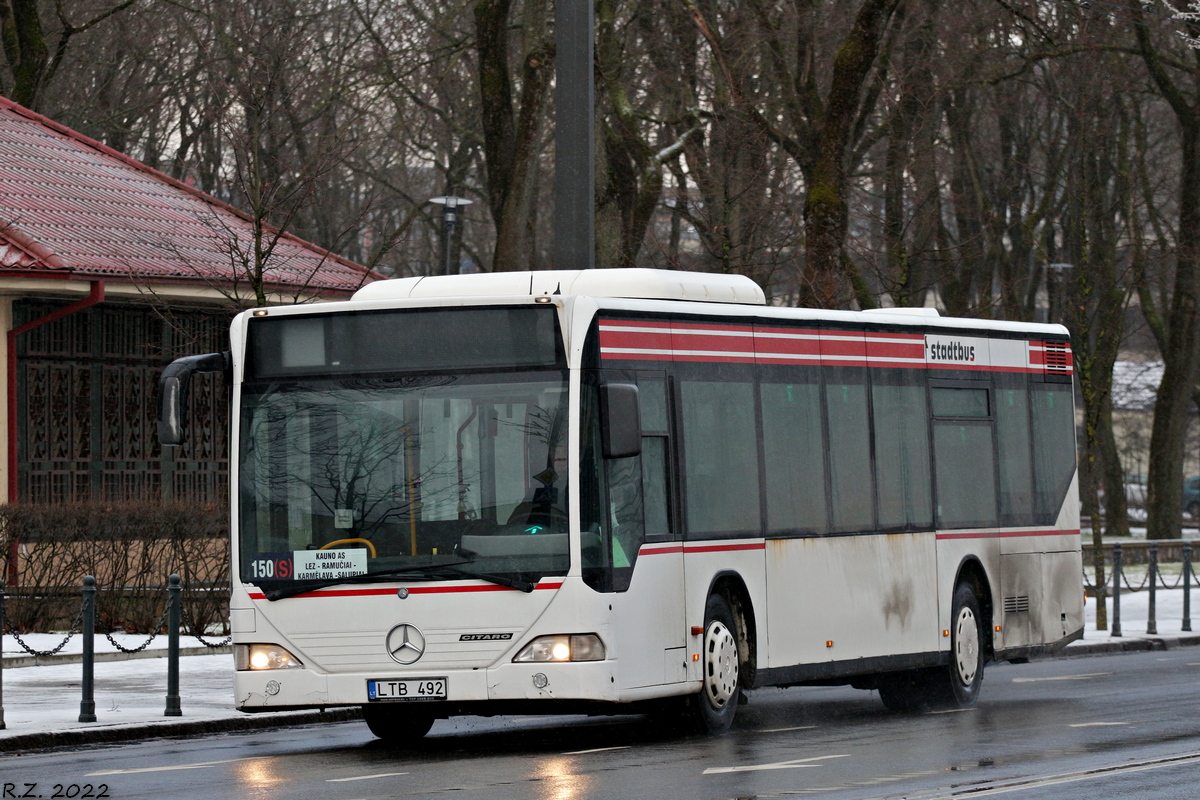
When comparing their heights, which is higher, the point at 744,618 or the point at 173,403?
the point at 173,403

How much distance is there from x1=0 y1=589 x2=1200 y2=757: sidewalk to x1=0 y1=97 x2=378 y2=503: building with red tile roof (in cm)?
384

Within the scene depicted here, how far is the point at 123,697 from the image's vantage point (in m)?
16.5

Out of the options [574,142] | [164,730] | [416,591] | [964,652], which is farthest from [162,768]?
[964,652]

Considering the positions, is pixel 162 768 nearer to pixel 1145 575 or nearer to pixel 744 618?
pixel 744 618

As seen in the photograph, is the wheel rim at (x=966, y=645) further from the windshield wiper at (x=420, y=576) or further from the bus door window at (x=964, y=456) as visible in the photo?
the windshield wiper at (x=420, y=576)

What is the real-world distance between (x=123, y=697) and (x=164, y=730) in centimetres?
209

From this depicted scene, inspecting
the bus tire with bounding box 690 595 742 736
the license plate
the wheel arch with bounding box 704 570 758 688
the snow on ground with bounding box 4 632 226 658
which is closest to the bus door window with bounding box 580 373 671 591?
the bus tire with bounding box 690 595 742 736

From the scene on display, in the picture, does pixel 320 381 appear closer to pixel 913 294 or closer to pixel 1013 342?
pixel 1013 342

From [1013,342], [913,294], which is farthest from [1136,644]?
[913,294]

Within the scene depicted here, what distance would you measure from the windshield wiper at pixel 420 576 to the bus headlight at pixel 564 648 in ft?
1.07

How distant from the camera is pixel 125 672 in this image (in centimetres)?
1864

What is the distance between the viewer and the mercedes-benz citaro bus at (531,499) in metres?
12.5

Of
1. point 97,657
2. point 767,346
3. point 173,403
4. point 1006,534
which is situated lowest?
point 97,657

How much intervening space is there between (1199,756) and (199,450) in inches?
653
